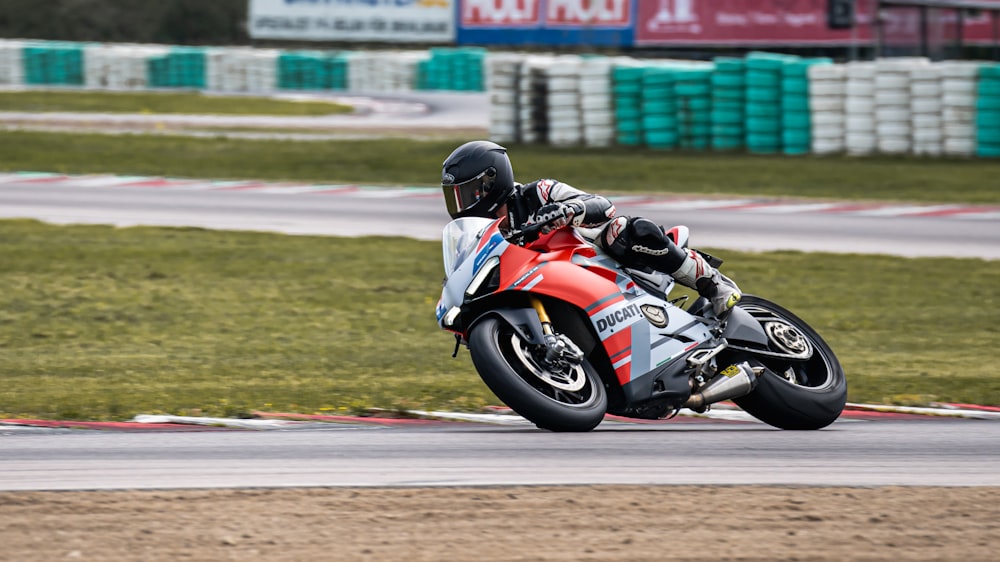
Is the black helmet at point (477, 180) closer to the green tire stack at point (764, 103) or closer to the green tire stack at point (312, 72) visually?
the green tire stack at point (764, 103)

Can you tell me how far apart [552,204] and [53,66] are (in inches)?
A: 1630

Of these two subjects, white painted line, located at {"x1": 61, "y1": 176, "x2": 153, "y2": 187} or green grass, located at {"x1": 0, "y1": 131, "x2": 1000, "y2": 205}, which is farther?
white painted line, located at {"x1": 61, "y1": 176, "x2": 153, "y2": 187}

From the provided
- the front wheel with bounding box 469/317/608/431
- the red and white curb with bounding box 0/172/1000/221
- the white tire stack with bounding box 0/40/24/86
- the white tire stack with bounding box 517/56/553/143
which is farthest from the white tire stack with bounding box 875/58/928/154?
the white tire stack with bounding box 0/40/24/86

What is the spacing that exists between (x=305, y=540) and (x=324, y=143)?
79.5 feet

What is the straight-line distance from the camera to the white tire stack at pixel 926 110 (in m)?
22.7

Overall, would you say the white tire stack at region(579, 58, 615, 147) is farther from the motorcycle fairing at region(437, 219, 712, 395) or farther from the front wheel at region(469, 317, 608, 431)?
the front wheel at region(469, 317, 608, 431)

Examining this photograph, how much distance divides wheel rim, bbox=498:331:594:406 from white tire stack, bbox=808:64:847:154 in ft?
58.8

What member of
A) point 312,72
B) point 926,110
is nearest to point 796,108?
point 926,110

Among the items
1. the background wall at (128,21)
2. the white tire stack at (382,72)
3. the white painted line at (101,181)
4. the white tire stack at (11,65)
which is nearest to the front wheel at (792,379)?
the white painted line at (101,181)

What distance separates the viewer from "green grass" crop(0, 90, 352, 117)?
36.9 meters

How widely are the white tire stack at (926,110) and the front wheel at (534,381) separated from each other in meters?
17.6

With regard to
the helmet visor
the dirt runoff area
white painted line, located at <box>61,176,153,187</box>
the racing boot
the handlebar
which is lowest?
white painted line, located at <box>61,176,153,187</box>

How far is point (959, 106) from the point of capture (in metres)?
22.9

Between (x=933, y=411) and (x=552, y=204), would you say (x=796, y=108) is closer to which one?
(x=933, y=411)
